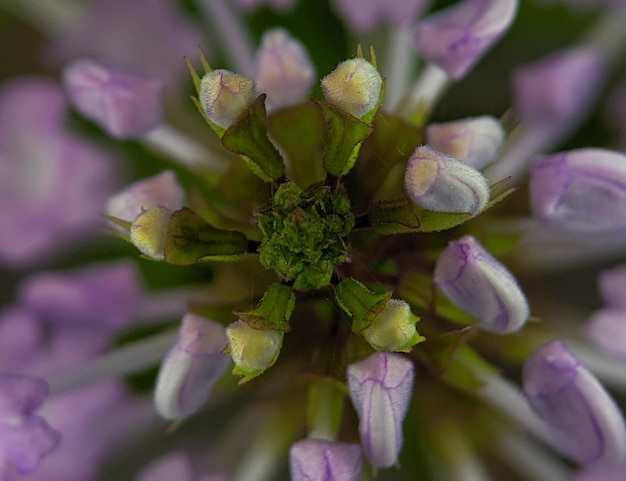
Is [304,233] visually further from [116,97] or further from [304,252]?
[116,97]

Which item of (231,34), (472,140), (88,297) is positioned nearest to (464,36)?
(472,140)

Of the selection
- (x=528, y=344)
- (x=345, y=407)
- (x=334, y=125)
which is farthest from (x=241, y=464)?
(x=334, y=125)

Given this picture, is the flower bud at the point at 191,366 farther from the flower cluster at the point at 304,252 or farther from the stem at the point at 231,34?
the stem at the point at 231,34

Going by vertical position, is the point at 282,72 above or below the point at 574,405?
above

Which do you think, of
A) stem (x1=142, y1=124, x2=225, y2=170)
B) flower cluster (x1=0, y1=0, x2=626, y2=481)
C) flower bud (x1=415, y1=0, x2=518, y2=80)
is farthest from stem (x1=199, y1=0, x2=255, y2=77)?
flower bud (x1=415, y1=0, x2=518, y2=80)

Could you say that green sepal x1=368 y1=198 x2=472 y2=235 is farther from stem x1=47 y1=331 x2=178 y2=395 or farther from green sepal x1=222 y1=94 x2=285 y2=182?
stem x1=47 y1=331 x2=178 y2=395

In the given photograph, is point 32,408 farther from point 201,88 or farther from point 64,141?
point 64,141
